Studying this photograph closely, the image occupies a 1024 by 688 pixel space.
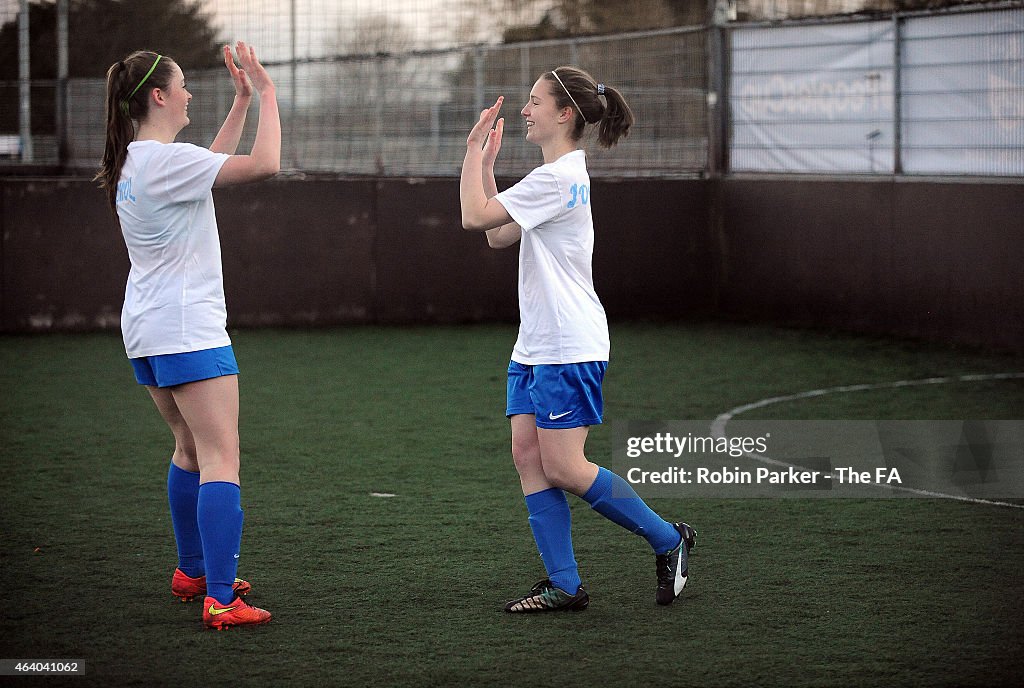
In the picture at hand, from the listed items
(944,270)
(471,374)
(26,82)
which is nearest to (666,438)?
(471,374)

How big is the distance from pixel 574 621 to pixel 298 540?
151 centimetres

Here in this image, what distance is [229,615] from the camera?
4.69 meters

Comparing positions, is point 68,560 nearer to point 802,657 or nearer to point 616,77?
point 802,657

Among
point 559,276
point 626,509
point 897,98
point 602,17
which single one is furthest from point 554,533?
point 602,17

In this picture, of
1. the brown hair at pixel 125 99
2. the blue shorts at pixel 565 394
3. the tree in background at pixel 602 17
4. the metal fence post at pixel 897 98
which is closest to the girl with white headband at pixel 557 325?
the blue shorts at pixel 565 394

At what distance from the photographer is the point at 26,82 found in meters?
15.2

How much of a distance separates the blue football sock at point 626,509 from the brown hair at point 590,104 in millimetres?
1118

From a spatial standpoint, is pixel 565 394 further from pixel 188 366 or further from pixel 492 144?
pixel 188 366

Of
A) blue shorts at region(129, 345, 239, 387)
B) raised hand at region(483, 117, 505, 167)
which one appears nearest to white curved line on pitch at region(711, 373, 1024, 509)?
raised hand at region(483, 117, 505, 167)

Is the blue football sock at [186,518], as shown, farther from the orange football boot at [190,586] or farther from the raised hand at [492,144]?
the raised hand at [492,144]

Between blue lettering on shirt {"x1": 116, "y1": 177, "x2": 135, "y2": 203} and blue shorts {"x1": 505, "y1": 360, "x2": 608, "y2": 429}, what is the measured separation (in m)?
1.35

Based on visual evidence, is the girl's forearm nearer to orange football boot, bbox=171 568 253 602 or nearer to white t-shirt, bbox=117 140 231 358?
white t-shirt, bbox=117 140 231 358

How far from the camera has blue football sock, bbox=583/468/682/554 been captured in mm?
4848

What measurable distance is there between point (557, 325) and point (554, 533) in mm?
720
